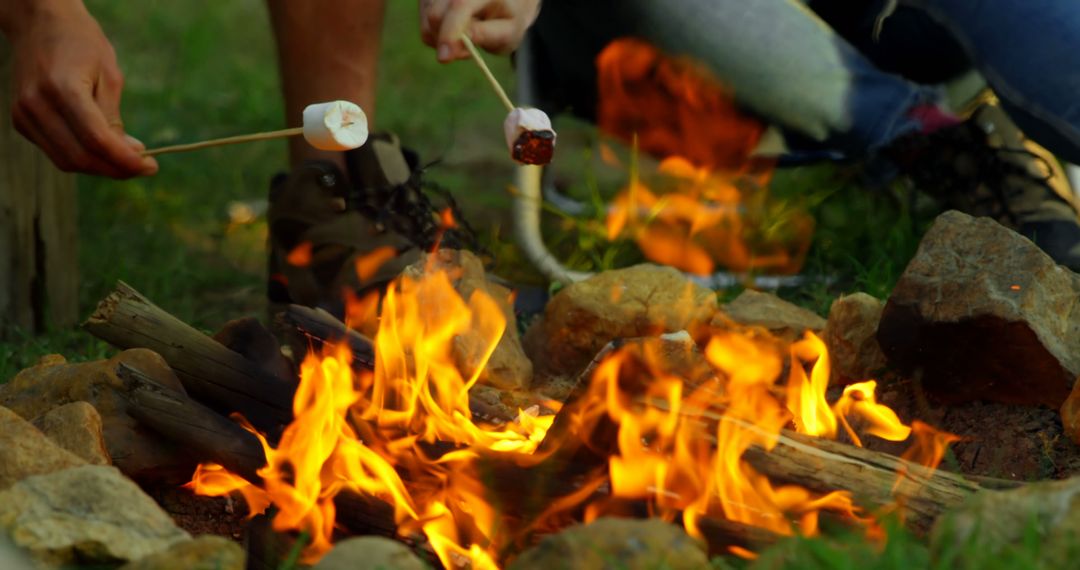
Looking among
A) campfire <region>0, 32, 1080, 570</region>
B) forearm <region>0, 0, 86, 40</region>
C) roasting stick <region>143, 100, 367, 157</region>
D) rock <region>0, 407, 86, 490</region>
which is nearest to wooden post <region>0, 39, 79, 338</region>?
forearm <region>0, 0, 86, 40</region>

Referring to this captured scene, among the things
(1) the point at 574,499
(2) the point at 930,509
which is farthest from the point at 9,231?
(2) the point at 930,509

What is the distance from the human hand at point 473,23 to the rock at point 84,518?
36.3 inches

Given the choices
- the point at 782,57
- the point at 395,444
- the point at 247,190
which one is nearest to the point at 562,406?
the point at 395,444

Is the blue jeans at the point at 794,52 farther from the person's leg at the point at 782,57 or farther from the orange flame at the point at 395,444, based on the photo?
the orange flame at the point at 395,444

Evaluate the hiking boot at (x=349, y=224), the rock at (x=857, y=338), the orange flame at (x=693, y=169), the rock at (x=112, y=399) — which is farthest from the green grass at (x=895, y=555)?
the orange flame at (x=693, y=169)

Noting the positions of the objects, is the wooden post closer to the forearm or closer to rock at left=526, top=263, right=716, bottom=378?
the forearm

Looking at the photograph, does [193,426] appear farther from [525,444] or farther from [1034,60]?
[1034,60]

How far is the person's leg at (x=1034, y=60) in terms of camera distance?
2.82m

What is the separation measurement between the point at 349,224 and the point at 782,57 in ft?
3.79

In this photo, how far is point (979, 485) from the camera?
1789 millimetres

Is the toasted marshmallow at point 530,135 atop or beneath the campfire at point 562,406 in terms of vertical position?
atop

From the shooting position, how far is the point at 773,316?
2.49 m

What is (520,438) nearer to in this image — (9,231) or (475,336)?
(475,336)

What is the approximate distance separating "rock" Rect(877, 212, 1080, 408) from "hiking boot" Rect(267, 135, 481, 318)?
3.48 feet
